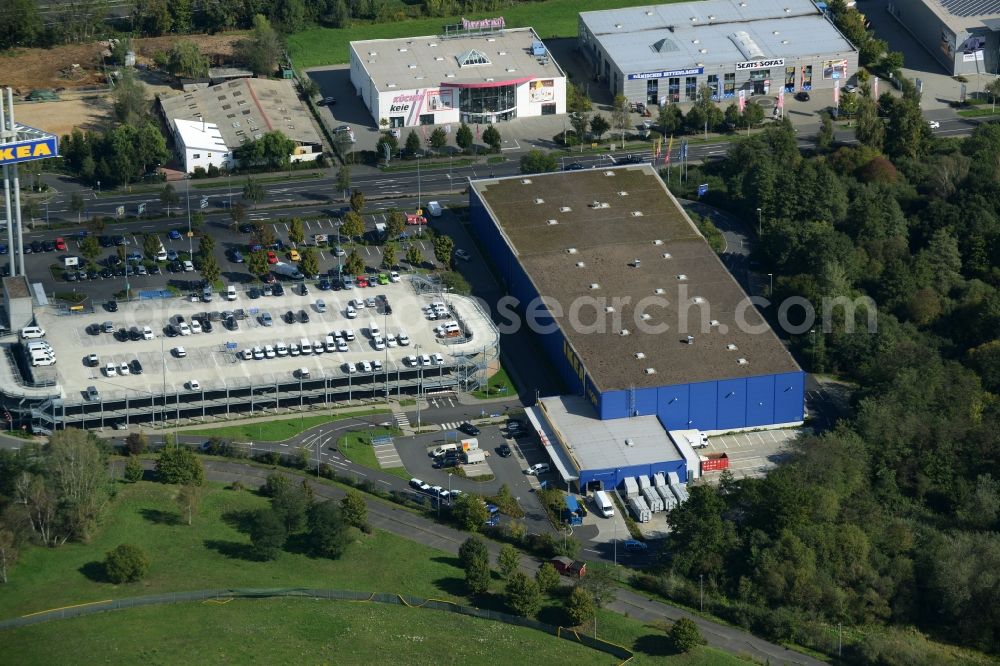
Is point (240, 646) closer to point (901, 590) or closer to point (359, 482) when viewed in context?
point (359, 482)

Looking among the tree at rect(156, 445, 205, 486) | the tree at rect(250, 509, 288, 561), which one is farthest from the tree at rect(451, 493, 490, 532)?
the tree at rect(156, 445, 205, 486)

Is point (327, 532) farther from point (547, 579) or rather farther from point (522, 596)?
point (547, 579)

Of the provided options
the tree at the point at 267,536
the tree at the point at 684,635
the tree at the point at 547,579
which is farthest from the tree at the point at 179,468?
the tree at the point at 684,635

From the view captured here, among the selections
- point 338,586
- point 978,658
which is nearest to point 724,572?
point 978,658

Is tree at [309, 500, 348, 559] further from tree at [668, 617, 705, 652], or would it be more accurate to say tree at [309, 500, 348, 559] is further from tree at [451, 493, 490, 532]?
tree at [668, 617, 705, 652]

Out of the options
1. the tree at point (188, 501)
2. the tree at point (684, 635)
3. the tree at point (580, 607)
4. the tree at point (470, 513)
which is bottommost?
the tree at point (684, 635)

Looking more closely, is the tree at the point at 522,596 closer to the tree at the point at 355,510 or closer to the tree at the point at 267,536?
the tree at the point at 355,510
